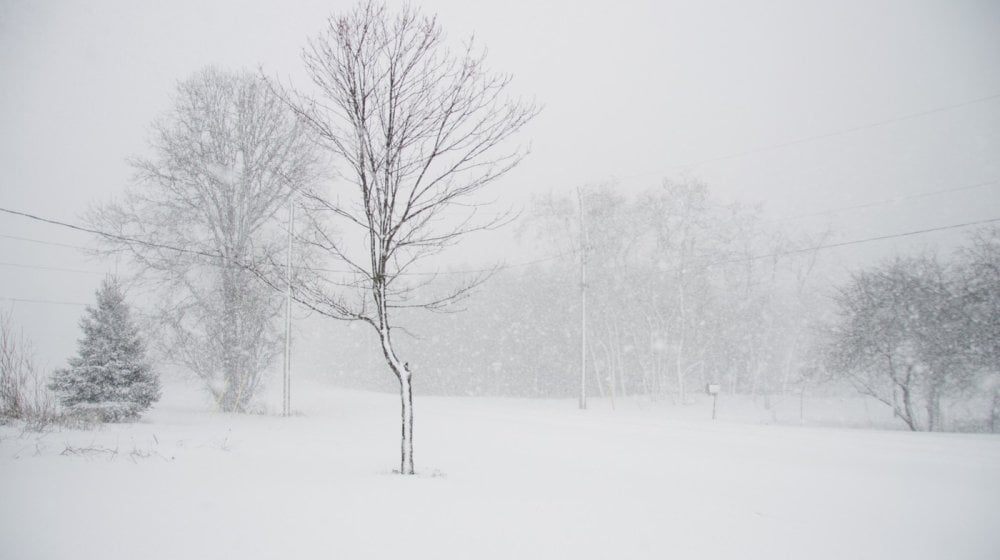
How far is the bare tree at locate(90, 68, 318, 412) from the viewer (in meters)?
14.5

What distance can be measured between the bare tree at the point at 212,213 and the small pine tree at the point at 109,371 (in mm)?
3279

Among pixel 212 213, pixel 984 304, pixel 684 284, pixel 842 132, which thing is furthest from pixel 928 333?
pixel 212 213

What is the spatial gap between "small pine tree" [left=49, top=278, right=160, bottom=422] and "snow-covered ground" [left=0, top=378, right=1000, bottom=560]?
11.9 feet

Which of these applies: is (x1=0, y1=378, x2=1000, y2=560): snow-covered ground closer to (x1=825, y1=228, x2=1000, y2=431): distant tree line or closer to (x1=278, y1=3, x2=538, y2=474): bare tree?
(x1=278, y1=3, x2=538, y2=474): bare tree

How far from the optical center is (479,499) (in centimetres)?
446

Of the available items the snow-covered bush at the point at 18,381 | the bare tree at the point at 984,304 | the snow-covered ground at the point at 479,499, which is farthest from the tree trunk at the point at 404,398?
the bare tree at the point at 984,304

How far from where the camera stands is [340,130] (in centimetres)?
541

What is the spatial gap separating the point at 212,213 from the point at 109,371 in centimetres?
613

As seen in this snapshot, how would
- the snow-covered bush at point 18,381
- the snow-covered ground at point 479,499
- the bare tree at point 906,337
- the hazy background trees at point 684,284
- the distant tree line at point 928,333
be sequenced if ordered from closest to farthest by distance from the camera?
the snow-covered ground at point 479,499 → the snow-covered bush at point 18,381 → the distant tree line at point 928,333 → the bare tree at point 906,337 → the hazy background trees at point 684,284

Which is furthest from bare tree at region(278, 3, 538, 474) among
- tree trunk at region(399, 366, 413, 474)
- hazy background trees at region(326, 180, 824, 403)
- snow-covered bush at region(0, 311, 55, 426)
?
hazy background trees at region(326, 180, 824, 403)

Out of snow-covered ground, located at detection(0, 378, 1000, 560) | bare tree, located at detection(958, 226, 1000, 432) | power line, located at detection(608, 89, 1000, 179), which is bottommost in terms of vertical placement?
snow-covered ground, located at detection(0, 378, 1000, 560)

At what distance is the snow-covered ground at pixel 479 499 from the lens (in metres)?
3.09

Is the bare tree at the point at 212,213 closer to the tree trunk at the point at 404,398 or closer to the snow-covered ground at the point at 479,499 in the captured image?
the snow-covered ground at the point at 479,499

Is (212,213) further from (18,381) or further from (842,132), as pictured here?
(842,132)
